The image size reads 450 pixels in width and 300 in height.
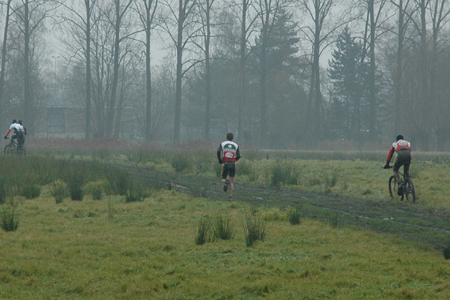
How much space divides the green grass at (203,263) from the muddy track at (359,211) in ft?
2.48

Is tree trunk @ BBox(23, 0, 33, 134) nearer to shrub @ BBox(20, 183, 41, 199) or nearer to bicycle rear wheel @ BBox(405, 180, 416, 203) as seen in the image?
shrub @ BBox(20, 183, 41, 199)

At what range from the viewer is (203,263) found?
7.14 m

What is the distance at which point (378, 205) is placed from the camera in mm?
13727

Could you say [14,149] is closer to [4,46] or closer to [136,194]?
[136,194]

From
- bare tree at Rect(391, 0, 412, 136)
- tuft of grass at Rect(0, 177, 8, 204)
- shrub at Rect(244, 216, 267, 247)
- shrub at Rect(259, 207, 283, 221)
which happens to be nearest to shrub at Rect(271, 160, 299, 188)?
shrub at Rect(259, 207, 283, 221)

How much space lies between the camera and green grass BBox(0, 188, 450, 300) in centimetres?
596

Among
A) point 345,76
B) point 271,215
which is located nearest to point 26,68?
point 345,76

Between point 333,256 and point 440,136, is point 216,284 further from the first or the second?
point 440,136

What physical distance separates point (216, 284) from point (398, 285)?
80.6 inches

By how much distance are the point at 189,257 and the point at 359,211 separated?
20.1ft

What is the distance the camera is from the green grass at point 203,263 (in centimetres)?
596

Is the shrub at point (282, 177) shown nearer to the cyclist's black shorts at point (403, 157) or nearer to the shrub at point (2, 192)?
the cyclist's black shorts at point (403, 157)

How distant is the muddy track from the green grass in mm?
756

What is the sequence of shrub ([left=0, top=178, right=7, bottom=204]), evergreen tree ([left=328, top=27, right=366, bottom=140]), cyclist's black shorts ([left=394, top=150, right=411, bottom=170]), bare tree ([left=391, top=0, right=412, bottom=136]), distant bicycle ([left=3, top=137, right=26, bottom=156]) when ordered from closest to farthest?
1. shrub ([left=0, top=178, right=7, bottom=204])
2. cyclist's black shorts ([left=394, top=150, right=411, bottom=170])
3. distant bicycle ([left=3, top=137, right=26, bottom=156])
4. bare tree ([left=391, top=0, right=412, bottom=136])
5. evergreen tree ([left=328, top=27, right=366, bottom=140])
